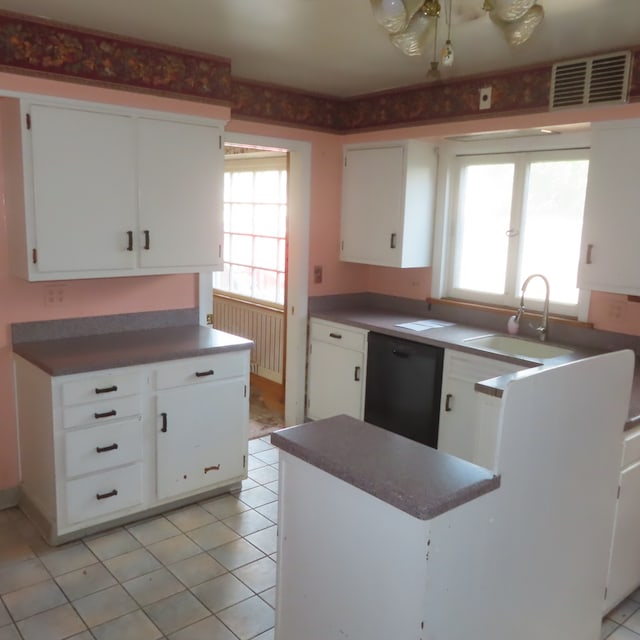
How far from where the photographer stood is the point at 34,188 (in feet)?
9.29

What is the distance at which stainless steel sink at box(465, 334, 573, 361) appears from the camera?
346cm

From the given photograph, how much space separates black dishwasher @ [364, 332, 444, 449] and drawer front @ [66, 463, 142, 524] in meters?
1.58

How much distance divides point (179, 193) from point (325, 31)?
112 centimetres

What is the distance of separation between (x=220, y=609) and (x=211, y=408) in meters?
1.07

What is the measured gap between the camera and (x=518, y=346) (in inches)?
145

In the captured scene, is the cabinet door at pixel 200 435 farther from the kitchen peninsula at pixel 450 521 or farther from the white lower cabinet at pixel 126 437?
the kitchen peninsula at pixel 450 521

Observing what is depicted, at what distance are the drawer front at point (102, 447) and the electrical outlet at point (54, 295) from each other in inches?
30.0

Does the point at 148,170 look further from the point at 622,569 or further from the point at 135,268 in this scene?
the point at 622,569

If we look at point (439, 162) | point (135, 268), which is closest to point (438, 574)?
point (135, 268)

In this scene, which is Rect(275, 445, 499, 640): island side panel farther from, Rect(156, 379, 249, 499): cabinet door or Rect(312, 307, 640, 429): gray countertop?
Rect(156, 379, 249, 499): cabinet door

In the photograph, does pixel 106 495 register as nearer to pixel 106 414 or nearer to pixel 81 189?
pixel 106 414

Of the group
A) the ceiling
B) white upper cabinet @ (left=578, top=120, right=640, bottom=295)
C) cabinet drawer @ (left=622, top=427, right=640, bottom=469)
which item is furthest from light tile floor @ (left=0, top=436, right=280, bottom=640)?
the ceiling

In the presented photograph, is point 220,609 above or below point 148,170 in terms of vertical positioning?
below

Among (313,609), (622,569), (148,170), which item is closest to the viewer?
(313,609)
